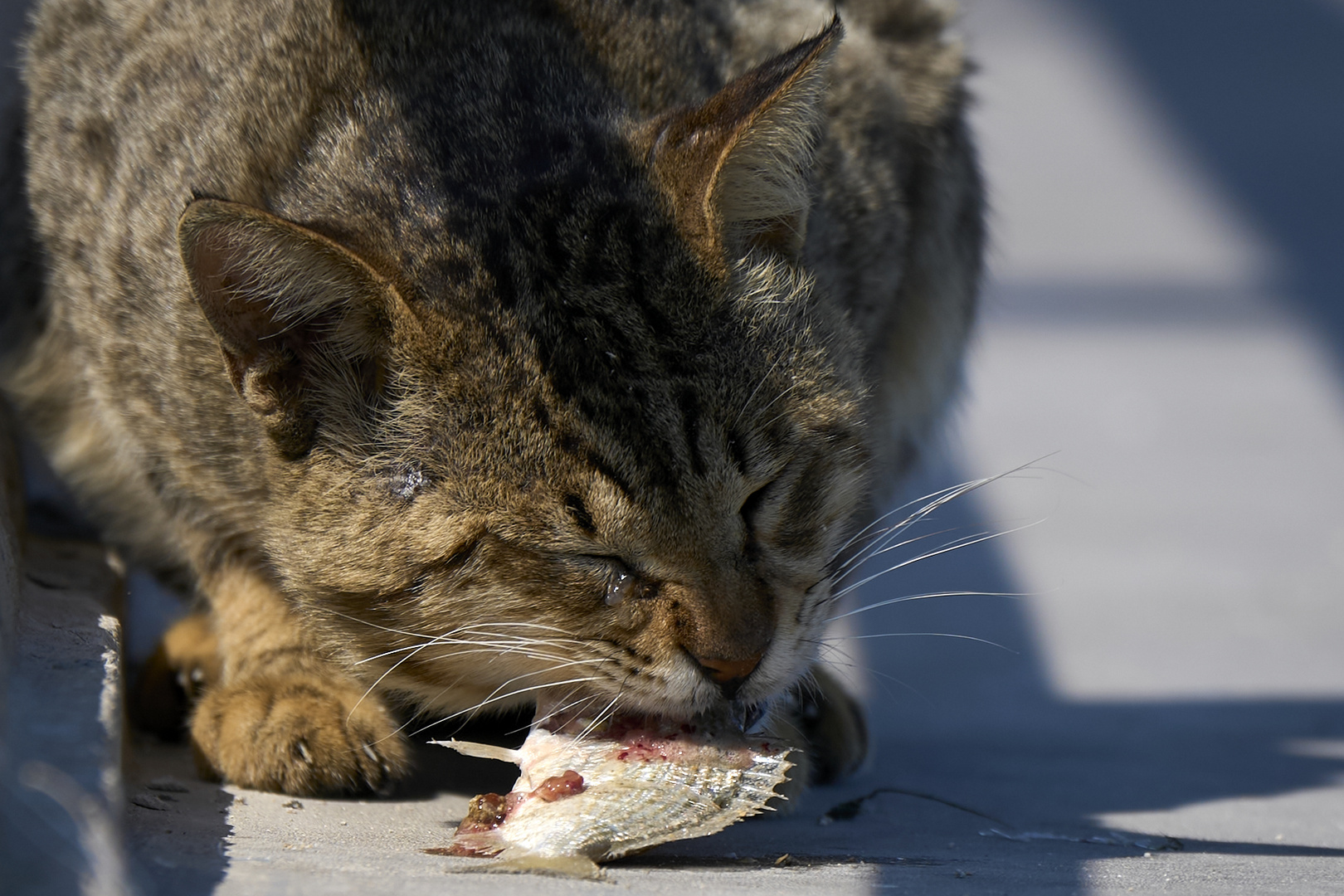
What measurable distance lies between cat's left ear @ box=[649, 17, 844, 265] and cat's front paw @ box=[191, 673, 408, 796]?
923mm

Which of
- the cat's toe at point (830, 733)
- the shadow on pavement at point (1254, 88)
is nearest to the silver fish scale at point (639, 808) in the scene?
the cat's toe at point (830, 733)

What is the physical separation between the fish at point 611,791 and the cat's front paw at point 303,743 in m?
0.26

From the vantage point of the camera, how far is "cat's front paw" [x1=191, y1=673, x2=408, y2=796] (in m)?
2.10

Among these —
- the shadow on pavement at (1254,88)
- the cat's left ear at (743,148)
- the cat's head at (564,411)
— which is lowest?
the cat's head at (564,411)

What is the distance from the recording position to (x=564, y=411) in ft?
5.99

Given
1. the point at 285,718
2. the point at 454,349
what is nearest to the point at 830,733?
the point at 285,718

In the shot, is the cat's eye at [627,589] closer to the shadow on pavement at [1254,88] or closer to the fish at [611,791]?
the fish at [611,791]

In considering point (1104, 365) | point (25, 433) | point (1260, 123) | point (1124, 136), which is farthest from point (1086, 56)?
point (25, 433)

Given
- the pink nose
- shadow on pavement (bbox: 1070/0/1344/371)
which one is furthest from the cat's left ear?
shadow on pavement (bbox: 1070/0/1344/371)

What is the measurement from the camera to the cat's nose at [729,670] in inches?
70.7

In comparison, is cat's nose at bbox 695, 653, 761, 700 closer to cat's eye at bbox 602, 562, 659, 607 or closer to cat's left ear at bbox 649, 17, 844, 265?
cat's eye at bbox 602, 562, 659, 607

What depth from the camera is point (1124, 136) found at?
595 cm

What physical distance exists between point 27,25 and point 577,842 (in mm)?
2388

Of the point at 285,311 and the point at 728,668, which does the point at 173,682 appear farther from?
the point at 728,668
